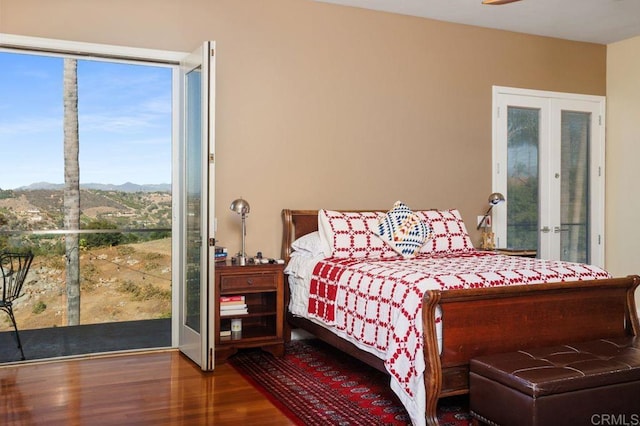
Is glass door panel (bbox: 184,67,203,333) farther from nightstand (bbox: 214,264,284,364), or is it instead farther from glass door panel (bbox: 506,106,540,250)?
glass door panel (bbox: 506,106,540,250)

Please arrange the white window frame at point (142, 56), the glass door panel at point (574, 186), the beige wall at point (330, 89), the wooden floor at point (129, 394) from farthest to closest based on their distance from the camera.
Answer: the glass door panel at point (574, 186) → the beige wall at point (330, 89) → the white window frame at point (142, 56) → the wooden floor at point (129, 394)

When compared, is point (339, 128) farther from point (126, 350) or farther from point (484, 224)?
point (126, 350)

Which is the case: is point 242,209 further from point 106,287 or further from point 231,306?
point 106,287

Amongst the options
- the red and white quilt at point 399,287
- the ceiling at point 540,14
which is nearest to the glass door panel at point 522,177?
the ceiling at point 540,14

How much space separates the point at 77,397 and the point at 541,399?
2515mm

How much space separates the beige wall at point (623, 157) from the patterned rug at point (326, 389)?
131 inches

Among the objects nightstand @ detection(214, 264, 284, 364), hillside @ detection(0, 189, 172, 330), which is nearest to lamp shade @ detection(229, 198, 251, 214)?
nightstand @ detection(214, 264, 284, 364)

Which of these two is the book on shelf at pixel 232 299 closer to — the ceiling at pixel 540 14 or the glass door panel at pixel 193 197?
the glass door panel at pixel 193 197

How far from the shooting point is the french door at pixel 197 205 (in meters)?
3.91

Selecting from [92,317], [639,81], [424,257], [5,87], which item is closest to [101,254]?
[92,317]

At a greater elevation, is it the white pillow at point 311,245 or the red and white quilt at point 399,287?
the white pillow at point 311,245

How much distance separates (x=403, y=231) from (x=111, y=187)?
11.7 feet

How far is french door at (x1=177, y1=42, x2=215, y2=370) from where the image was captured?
3910 mm

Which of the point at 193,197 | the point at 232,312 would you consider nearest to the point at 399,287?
the point at 232,312
